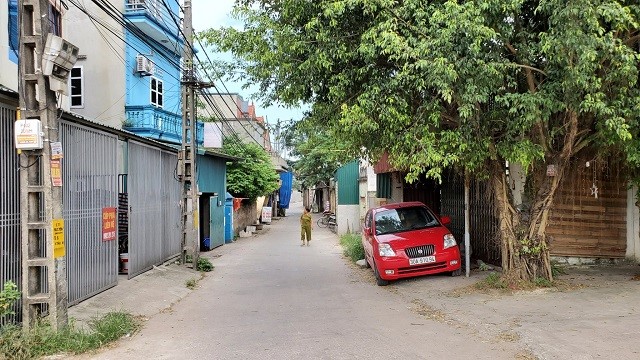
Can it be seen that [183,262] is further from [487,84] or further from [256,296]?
[487,84]

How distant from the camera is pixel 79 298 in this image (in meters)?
8.44

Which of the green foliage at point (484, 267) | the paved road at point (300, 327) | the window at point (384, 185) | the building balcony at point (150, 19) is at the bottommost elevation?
the paved road at point (300, 327)

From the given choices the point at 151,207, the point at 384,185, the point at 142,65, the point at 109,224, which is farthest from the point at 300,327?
the point at 142,65

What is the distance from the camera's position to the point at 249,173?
29672 millimetres

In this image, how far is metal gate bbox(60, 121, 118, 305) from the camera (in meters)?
8.27

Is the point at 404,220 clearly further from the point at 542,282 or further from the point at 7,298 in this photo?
the point at 7,298

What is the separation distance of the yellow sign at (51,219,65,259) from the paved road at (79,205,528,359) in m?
1.33

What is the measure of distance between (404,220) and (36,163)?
25.2 feet

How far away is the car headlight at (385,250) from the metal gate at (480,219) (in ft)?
7.69

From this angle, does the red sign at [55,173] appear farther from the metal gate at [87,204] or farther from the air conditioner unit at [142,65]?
the air conditioner unit at [142,65]

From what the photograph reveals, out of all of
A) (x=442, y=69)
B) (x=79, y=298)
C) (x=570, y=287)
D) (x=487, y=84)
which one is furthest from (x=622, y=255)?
(x=79, y=298)

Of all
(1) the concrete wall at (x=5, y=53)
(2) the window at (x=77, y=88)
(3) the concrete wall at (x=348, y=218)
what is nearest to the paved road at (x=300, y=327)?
(1) the concrete wall at (x=5, y=53)

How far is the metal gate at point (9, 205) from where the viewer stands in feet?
21.3

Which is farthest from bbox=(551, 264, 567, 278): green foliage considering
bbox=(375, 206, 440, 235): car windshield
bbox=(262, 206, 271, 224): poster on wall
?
bbox=(262, 206, 271, 224): poster on wall
